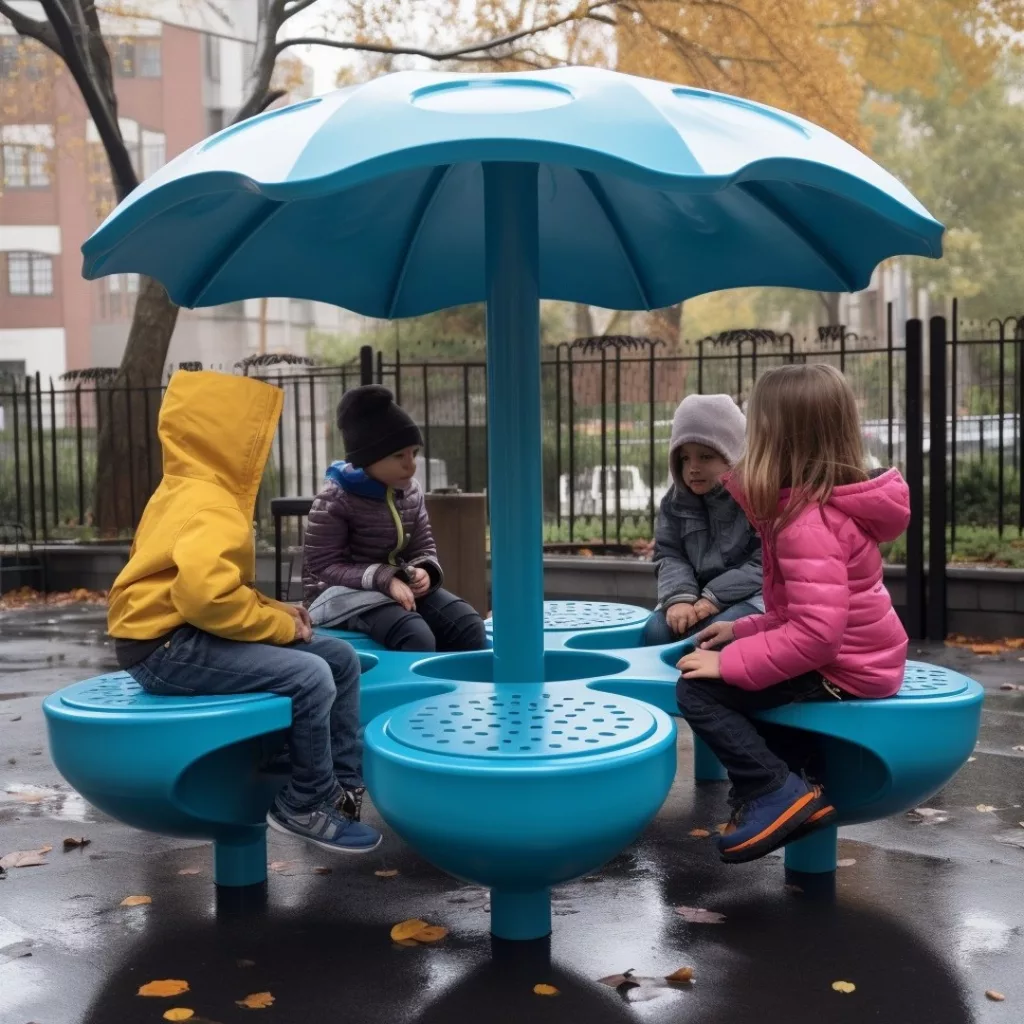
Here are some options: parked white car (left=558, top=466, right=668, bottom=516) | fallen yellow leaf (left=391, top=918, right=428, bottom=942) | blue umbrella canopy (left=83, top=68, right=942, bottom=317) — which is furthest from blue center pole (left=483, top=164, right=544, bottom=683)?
parked white car (left=558, top=466, right=668, bottom=516)

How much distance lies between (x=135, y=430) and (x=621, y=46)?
8.11 metres

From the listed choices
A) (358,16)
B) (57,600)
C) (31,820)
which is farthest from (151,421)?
(31,820)

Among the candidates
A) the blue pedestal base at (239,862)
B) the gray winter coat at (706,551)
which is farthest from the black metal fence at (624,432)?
the blue pedestal base at (239,862)

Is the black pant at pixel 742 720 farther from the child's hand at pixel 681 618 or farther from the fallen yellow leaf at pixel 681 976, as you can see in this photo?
the child's hand at pixel 681 618

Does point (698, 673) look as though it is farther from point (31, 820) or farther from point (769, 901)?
point (31, 820)

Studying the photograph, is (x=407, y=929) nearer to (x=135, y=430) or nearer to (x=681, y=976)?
(x=681, y=976)

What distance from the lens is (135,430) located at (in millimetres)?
13680

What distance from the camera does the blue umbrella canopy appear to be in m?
2.67

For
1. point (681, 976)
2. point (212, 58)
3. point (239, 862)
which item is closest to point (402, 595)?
point (239, 862)

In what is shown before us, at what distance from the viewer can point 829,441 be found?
3.40m

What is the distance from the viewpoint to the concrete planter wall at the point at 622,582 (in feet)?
26.8

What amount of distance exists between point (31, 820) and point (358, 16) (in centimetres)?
1407

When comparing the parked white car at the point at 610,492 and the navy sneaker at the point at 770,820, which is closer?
the navy sneaker at the point at 770,820

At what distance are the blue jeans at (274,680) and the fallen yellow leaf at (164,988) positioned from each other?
55 centimetres
